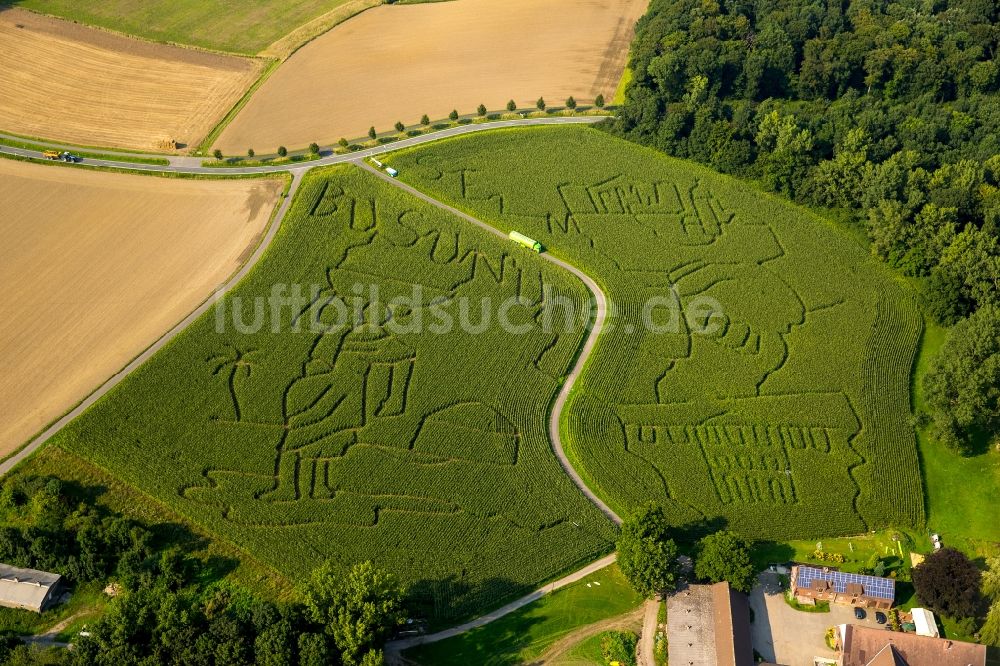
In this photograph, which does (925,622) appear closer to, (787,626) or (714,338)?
(787,626)

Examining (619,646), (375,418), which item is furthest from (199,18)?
(619,646)

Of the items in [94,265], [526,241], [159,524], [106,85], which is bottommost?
[159,524]

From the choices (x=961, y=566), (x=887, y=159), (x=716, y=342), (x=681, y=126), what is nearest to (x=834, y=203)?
(x=887, y=159)

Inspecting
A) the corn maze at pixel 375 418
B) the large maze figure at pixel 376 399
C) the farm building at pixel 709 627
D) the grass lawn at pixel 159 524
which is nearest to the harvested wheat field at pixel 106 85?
the corn maze at pixel 375 418

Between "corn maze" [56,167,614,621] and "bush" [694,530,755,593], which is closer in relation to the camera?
"bush" [694,530,755,593]

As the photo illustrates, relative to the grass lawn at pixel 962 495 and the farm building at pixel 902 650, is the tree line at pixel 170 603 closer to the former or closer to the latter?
the farm building at pixel 902 650

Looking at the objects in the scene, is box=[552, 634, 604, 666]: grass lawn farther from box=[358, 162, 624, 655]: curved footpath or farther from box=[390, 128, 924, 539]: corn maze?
box=[390, 128, 924, 539]: corn maze

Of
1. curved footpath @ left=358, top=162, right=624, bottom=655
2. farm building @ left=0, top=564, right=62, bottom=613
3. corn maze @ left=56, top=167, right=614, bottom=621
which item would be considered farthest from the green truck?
farm building @ left=0, top=564, right=62, bottom=613

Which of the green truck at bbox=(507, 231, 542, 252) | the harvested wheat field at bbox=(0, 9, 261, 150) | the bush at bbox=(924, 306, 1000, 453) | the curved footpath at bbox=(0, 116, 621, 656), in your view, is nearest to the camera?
the curved footpath at bbox=(0, 116, 621, 656)

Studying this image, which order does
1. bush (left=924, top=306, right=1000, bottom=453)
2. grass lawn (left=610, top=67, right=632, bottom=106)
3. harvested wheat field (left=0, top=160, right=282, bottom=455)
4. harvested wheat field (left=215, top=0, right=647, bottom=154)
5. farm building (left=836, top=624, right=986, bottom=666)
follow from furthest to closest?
grass lawn (left=610, top=67, right=632, bottom=106), harvested wheat field (left=215, top=0, right=647, bottom=154), harvested wheat field (left=0, top=160, right=282, bottom=455), bush (left=924, top=306, right=1000, bottom=453), farm building (left=836, top=624, right=986, bottom=666)
